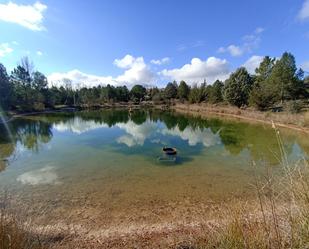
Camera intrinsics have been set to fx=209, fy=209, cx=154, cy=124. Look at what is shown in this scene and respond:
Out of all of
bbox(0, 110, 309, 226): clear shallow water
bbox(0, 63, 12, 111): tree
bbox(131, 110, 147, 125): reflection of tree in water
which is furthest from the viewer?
bbox(0, 63, 12, 111): tree

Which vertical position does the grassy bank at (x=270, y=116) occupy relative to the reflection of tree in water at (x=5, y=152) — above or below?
above

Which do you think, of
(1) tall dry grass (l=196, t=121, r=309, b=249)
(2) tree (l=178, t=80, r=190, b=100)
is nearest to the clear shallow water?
(1) tall dry grass (l=196, t=121, r=309, b=249)

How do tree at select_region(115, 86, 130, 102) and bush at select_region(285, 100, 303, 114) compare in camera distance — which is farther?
tree at select_region(115, 86, 130, 102)

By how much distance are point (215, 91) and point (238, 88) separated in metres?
7.19

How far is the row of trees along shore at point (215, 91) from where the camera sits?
30953 mm

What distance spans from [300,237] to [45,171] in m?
10.4

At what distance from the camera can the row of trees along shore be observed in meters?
31.0

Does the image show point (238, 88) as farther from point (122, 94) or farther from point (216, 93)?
point (122, 94)

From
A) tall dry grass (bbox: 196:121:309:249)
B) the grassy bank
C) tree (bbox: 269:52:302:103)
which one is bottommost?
the grassy bank

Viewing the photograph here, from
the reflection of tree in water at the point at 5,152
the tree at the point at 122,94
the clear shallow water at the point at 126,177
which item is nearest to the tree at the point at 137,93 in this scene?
the tree at the point at 122,94

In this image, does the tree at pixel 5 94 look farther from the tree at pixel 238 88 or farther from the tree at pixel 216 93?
the tree at pixel 216 93

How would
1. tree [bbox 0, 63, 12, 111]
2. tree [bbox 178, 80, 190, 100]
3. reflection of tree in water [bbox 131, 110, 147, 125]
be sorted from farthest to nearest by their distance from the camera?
tree [bbox 178, 80, 190, 100] → tree [bbox 0, 63, 12, 111] → reflection of tree in water [bbox 131, 110, 147, 125]

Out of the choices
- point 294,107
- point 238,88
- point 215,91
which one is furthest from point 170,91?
point 294,107

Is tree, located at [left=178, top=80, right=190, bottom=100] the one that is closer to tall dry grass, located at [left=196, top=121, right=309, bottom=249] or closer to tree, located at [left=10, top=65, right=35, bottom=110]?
tree, located at [left=10, top=65, right=35, bottom=110]
